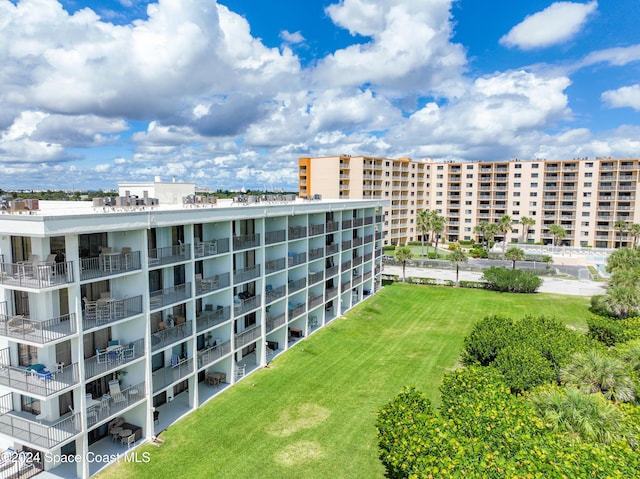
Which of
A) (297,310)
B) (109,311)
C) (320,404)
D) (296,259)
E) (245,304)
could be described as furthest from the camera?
(297,310)

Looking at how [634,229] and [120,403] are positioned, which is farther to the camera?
[634,229]

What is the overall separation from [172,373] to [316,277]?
18.7 m

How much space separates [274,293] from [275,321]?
2.22 metres

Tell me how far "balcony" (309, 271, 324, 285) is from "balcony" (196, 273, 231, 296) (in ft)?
42.5

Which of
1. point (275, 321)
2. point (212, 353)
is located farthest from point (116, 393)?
point (275, 321)

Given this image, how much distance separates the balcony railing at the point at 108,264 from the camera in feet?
65.2

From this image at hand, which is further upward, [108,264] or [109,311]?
[108,264]

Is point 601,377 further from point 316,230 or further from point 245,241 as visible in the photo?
point 316,230

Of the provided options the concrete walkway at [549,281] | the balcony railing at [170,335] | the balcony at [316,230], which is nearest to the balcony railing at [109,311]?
the balcony railing at [170,335]

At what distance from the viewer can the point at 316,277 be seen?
40.9 meters

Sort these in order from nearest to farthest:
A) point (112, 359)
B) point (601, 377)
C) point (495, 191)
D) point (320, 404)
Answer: point (112, 359) → point (601, 377) → point (320, 404) → point (495, 191)


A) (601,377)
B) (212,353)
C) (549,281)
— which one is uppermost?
(601,377)

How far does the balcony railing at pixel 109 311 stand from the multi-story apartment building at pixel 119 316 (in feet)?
0.17

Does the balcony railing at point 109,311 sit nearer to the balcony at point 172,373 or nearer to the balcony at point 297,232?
the balcony at point 172,373
